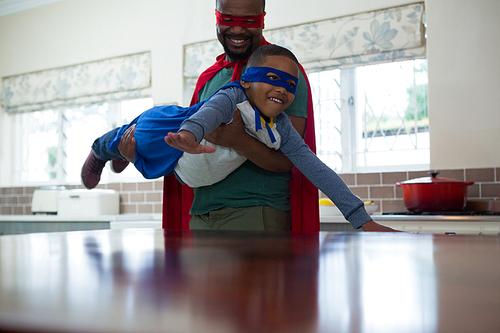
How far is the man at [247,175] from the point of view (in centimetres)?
100

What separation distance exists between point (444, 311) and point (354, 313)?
0.09 feet

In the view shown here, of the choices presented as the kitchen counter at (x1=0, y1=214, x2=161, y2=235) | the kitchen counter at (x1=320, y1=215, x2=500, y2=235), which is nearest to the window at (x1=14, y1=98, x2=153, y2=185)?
the kitchen counter at (x1=0, y1=214, x2=161, y2=235)

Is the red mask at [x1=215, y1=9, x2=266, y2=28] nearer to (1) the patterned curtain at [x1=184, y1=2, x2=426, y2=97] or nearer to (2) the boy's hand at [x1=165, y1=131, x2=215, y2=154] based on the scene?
(2) the boy's hand at [x1=165, y1=131, x2=215, y2=154]

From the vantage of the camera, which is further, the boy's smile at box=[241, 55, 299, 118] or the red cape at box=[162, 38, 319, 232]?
the red cape at box=[162, 38, 319, 232]

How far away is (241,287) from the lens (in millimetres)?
144

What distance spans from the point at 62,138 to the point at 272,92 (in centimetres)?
390

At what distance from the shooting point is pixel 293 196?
1201mm

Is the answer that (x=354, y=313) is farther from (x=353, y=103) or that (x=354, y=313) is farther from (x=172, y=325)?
(x=353, y=103)

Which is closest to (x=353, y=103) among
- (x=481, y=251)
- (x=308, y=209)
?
(x=308, y=209)

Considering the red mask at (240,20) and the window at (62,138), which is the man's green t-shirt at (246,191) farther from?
the window at (62,138)

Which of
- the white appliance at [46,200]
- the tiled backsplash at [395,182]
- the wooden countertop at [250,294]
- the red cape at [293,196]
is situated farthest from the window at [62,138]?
the wooden countertop at [250,294]

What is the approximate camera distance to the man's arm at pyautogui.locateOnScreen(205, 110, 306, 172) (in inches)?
37.8

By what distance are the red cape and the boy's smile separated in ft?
0.40

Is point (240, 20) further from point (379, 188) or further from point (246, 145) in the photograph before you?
point (379, 188)
